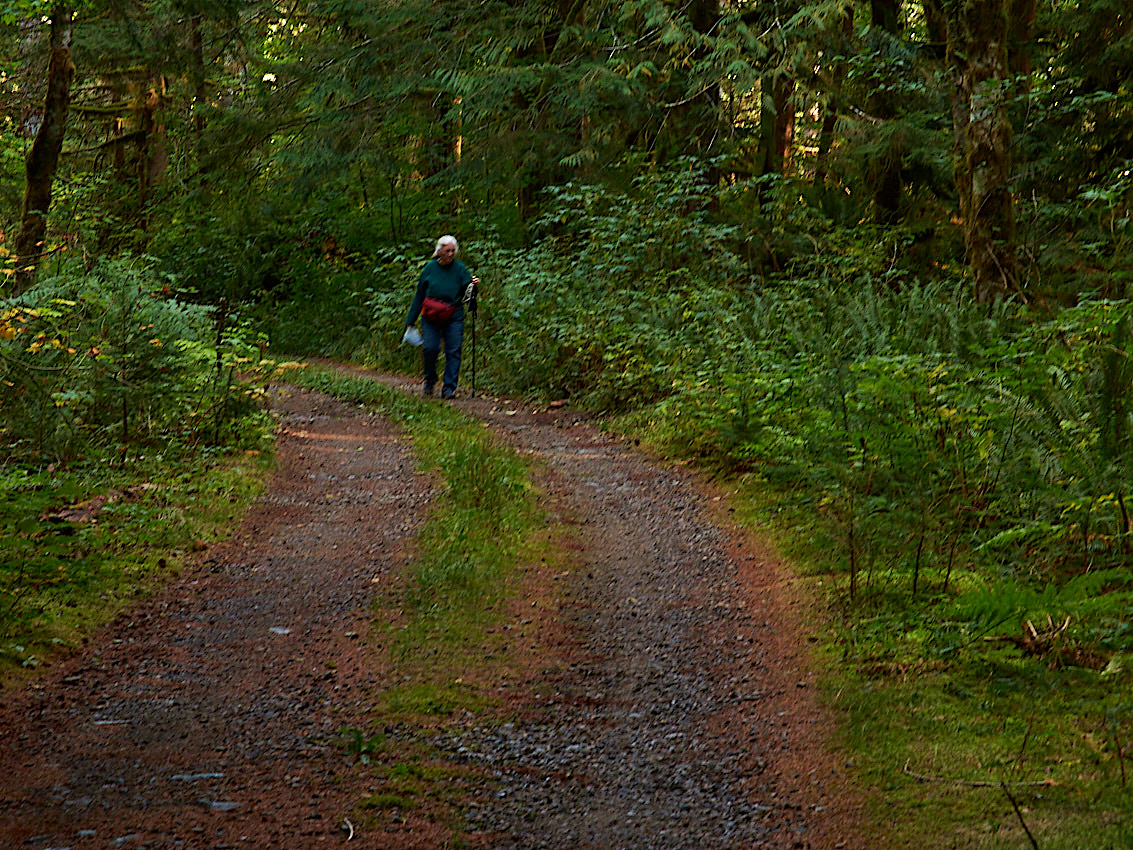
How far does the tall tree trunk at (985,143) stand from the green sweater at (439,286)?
22.4 feet

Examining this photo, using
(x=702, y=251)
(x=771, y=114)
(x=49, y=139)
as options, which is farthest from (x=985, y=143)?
(x=49, y=139)

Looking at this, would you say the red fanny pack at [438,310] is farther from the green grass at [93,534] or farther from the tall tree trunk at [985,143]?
the tall tree trunk at [985,143]

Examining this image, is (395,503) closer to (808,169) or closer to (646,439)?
(646,439)

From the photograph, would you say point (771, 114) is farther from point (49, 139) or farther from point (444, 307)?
point (49, 139)

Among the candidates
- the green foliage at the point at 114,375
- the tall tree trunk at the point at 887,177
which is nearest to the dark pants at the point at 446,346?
the green foliage at the point at 114,375

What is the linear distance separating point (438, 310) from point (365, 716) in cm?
1010

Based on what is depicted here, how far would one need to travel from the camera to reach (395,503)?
9320 mm

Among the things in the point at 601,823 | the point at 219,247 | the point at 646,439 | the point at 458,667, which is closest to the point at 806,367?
the point at 646,439

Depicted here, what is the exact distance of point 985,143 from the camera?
10.4 metres

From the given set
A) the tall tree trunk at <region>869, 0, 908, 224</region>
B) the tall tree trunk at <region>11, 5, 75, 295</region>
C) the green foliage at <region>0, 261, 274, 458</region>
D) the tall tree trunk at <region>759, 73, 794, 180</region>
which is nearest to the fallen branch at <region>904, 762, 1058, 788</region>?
the green foliage at <region>0, 261, 274, 458</region>

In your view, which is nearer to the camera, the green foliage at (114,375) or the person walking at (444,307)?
the green foliage at (114,375)

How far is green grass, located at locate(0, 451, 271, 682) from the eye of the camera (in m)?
5.92

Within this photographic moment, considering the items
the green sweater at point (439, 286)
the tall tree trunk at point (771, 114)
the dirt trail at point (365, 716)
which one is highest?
the tall tree trunk at point (771, 114)

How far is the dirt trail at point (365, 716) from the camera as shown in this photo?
163 inches
